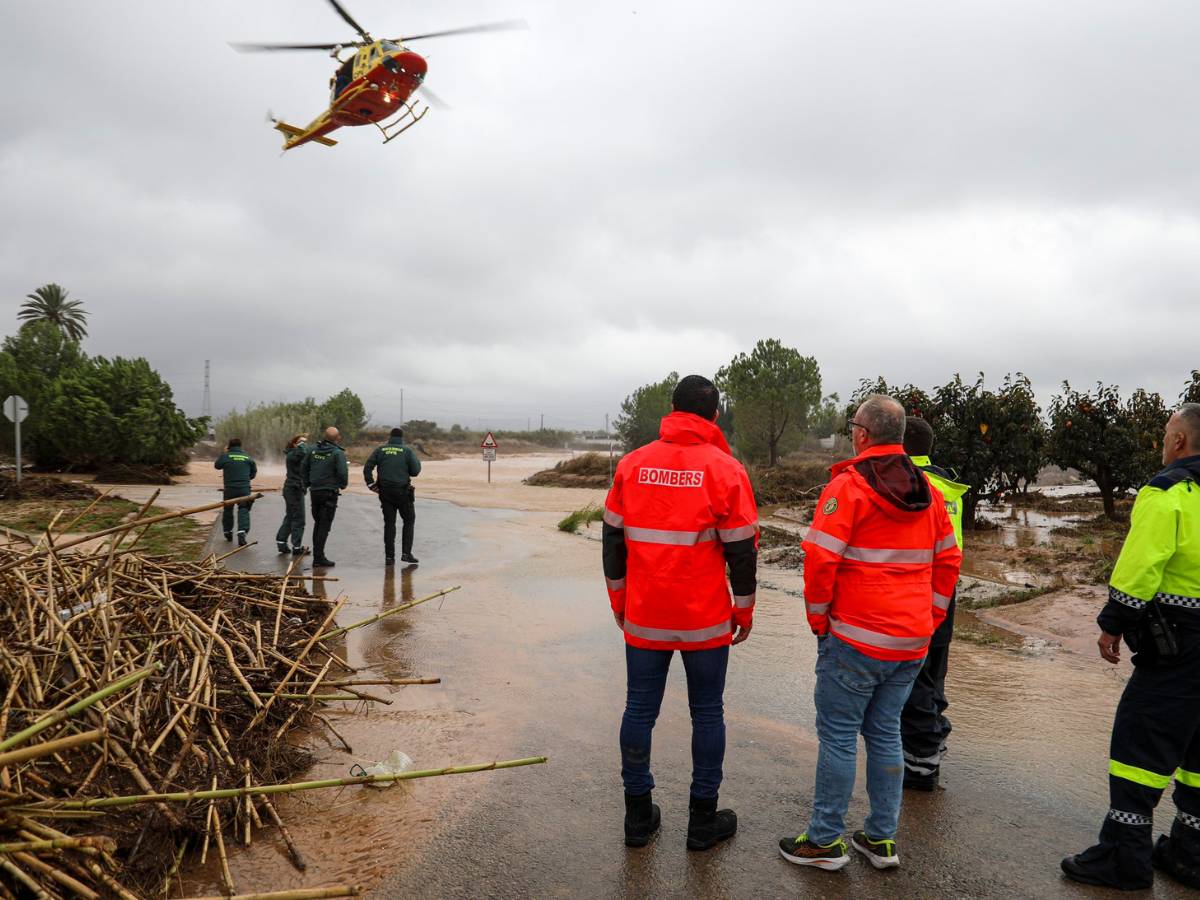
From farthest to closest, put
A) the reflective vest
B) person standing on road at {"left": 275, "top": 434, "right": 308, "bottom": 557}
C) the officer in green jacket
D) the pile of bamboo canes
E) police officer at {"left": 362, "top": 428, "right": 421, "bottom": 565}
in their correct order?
the officer in green jacket
person standing on road at {"left": 275, "top": 434, "right": 308, "bottom": 557}
police officer at {"left": 362, "top": 428, "right": 421, "bottom": 565}
the reflective vest
the pile of bamboo canes

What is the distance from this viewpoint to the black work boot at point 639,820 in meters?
3.55

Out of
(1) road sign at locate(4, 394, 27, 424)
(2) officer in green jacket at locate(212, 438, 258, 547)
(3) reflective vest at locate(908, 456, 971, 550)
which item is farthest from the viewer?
(1) road sign at locate(4, 394, 27, 424)

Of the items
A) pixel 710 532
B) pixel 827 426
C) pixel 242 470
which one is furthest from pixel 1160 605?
pixel 827 426

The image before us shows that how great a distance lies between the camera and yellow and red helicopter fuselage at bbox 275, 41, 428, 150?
17.8m

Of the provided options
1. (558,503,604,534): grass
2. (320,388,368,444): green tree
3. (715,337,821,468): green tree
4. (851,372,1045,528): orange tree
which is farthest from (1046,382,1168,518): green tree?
(320,388,368,444): green tree

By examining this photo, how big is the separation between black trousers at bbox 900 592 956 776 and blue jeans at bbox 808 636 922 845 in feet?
2.41

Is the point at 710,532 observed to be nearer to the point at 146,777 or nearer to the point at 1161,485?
the point at 1161,485

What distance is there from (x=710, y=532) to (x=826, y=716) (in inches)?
36.8

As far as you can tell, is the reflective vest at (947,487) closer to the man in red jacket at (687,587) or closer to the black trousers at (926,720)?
the black trousers at (926,720)

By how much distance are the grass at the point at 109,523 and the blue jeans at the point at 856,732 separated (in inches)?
384

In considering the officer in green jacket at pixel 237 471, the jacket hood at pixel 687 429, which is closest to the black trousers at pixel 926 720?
the jacket hood at pixel 687 429

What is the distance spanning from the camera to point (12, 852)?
8.34 feet

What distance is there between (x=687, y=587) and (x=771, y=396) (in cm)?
3978

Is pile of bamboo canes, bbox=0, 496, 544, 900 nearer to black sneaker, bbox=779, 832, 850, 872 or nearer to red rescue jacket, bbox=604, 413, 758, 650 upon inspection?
red rescue jacket, bbox=604, 413, 758, 650
